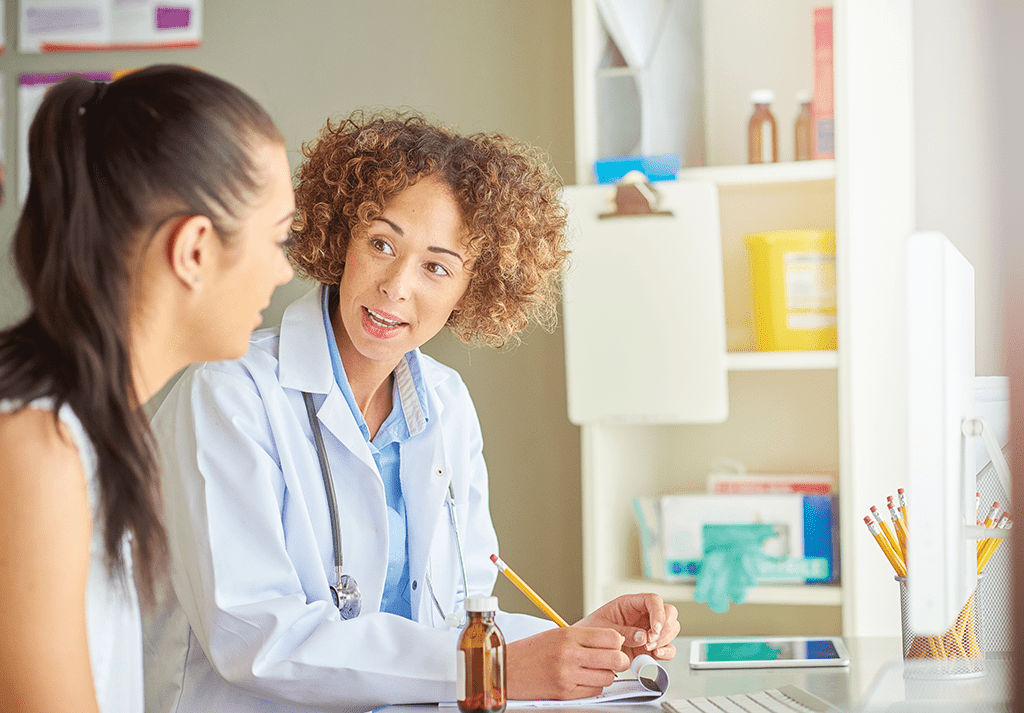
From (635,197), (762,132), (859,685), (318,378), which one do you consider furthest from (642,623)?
(762,132)

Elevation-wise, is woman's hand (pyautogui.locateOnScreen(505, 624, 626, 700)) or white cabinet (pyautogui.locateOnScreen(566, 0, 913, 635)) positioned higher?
white cabinet (pyautogui.locateOnScreen(566, 0, 913, 635))

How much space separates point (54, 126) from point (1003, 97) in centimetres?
76

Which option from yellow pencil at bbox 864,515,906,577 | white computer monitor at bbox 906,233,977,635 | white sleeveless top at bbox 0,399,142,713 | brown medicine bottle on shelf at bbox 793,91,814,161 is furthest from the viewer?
brown medicine bottle on shelf at bbox 793,91,814,161

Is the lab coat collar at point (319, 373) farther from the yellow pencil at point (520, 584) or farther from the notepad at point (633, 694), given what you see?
the notepad at point (633, 694)

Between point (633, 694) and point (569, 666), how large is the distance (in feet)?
0.28

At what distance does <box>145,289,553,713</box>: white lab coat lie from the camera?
1.17 meters

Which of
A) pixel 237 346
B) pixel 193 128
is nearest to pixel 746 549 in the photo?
pixel 237 346

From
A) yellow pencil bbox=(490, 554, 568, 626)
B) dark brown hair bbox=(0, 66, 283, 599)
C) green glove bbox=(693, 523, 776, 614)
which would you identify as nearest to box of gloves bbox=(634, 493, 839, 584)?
green glove bbox=(693, 523, 776, 614)

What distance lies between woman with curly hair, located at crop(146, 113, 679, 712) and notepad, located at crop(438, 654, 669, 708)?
1cm

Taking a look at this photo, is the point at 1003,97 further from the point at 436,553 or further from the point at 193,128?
the point at 436,553

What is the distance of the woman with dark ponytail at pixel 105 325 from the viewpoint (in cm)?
80

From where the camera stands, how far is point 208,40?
2.56 m

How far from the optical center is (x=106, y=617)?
958 millimetres

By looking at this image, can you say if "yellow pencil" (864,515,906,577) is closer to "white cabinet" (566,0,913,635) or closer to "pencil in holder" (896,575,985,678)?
"pencil in holder" (896,575,985,678)
